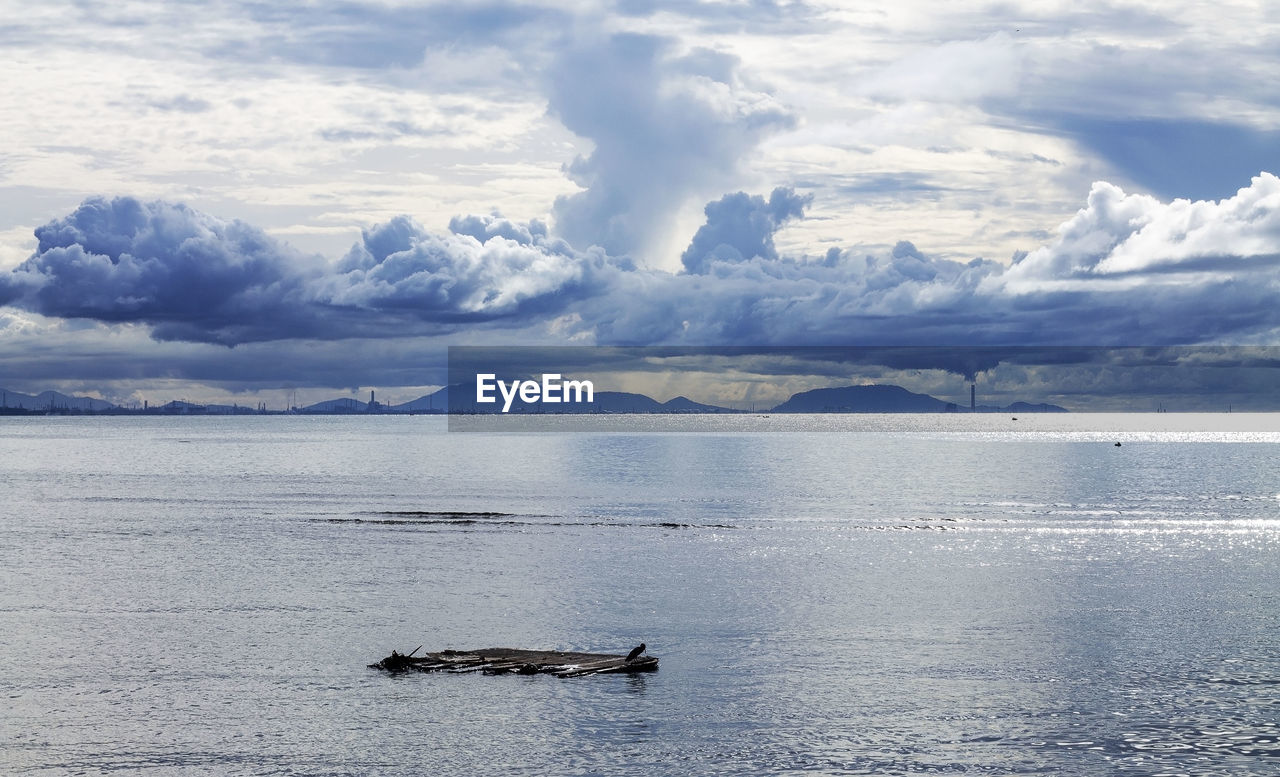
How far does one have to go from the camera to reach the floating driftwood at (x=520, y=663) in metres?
45.8

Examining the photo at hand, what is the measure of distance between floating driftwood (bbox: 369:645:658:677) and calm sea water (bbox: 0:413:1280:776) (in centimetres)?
76

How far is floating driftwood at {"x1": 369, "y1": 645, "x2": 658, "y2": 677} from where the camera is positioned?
4575 centimetres

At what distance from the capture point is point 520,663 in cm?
4650

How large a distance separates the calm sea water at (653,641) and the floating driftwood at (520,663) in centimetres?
76

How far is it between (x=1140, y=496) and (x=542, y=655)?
384 ft

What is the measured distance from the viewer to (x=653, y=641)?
52906 mm

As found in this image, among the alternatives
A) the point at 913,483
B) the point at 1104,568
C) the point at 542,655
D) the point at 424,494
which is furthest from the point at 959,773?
the point at 913,483

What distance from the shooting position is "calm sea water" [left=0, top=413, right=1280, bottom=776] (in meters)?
36.7

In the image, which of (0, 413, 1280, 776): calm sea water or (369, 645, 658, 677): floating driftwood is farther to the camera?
(369, 645, 658, 677): floating driftwood

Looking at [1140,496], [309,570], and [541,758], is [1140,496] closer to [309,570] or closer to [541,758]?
[309,570]

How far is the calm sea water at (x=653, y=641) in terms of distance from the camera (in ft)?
120

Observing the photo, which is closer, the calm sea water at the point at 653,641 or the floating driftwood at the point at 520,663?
the calm sea water at the point at 653,641

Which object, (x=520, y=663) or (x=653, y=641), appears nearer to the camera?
(x=520, y=663)

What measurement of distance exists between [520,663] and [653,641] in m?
8.31
